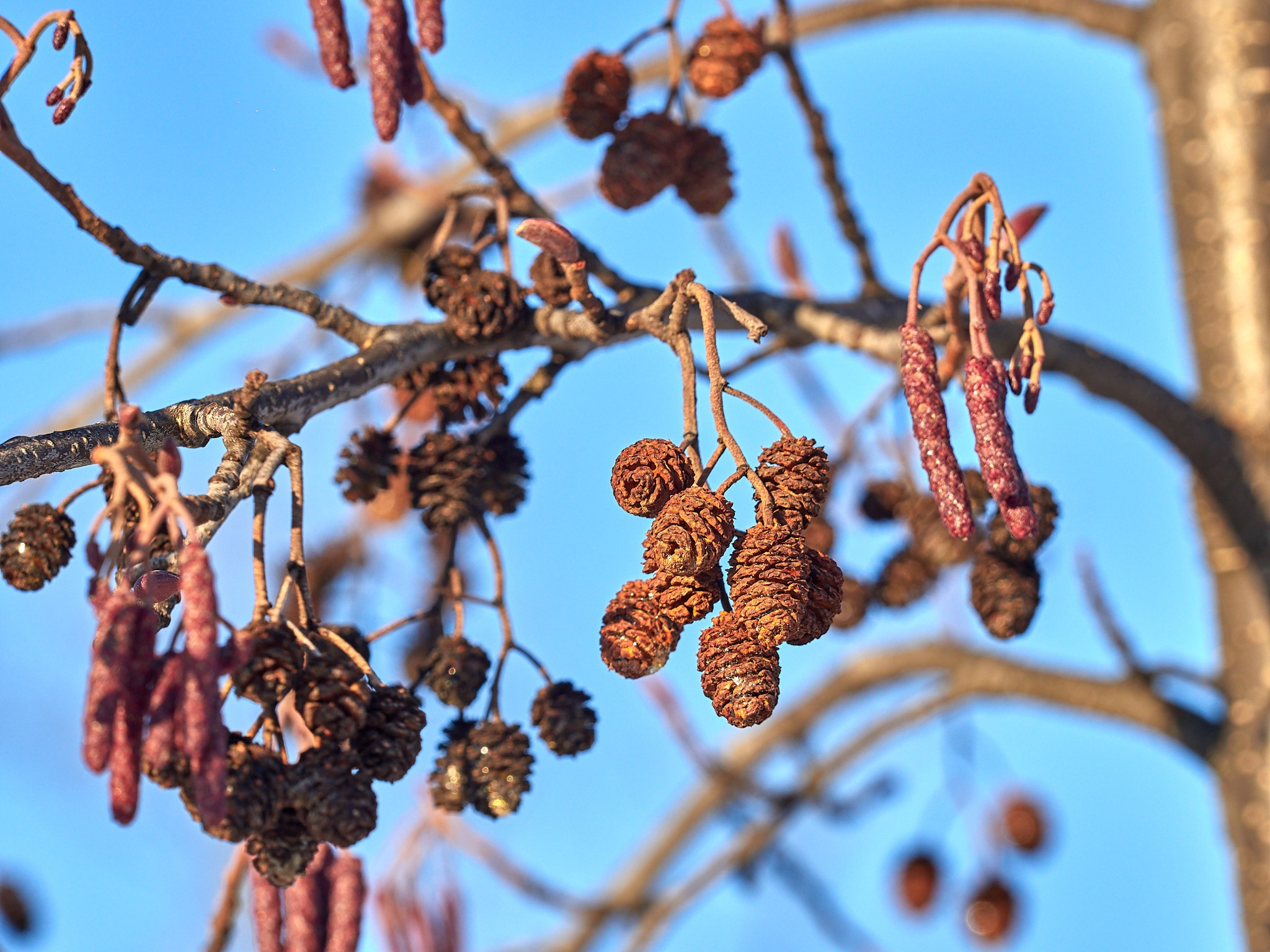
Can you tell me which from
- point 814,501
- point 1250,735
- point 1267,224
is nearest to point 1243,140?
point 1267,224

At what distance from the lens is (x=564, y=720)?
1097 millimetres

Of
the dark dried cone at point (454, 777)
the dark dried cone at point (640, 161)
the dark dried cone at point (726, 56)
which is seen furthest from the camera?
the dark dried cone at point (726, 56)

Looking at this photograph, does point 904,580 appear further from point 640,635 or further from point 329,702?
point 329,702

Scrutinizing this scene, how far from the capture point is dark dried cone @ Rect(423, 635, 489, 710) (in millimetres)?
1102

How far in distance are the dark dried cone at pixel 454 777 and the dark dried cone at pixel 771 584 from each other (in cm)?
39

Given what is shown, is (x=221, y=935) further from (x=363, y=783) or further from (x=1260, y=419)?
(x=1260, y=419)

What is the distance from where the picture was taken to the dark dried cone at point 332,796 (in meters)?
0.81

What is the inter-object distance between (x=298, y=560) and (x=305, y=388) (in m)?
0.21

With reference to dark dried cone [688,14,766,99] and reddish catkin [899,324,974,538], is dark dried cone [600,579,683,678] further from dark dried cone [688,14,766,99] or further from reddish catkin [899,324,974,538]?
dark dried cone [688,14,766,99]

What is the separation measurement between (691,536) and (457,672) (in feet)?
1.34

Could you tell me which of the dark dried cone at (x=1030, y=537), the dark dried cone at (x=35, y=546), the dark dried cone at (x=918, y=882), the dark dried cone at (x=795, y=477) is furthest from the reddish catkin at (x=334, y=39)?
the dark dried cone at (x=918, y=882)

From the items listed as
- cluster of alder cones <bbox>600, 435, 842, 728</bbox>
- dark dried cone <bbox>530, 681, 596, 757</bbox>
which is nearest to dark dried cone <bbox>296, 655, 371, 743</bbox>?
cluster of alder cones <bbox>600, 435, 842, 728</bbox>

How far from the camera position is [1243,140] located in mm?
2199

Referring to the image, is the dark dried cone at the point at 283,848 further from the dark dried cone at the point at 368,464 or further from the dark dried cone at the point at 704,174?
the dark dried cone at the point at 704,174
